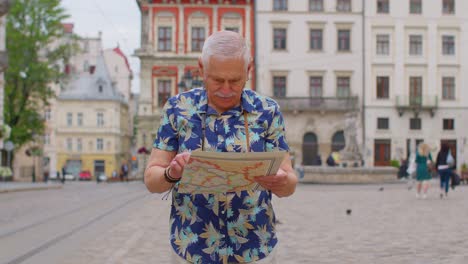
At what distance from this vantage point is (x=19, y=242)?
34.4 ft

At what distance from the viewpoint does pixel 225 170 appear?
9.43 ft

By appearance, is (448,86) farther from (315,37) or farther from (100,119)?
(100,119)

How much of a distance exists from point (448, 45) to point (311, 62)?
10095mm

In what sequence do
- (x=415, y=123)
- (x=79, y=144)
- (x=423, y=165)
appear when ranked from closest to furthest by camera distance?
(x=423, y=165) < (x=415, y=123) < (x=79, y=144)

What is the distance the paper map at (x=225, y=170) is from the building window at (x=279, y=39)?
172ft

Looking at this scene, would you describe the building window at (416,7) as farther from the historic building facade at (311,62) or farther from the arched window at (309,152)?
the arched window at (309,152)

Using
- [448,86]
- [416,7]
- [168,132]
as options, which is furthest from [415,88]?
[168,132]

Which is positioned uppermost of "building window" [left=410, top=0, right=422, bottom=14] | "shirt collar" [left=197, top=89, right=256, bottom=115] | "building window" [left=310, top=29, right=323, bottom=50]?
"building window" [left=410, top=0, right=422, bottom=14]

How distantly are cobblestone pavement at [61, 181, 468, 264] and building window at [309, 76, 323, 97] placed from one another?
3897 cm

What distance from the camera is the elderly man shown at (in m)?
3.06

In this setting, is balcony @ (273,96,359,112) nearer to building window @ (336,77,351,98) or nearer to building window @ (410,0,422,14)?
building window @ (336,77,351,98)

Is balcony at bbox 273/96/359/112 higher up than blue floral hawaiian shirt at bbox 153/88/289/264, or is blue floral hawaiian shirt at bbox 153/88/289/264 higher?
balcony at bbox 273/96/359/112

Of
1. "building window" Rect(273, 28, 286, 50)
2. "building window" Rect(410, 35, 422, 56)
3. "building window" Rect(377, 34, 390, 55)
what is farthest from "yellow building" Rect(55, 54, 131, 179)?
"building window" Rect(410, 35, 422, 56)

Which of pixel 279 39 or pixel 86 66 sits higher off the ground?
pixel 86 66
